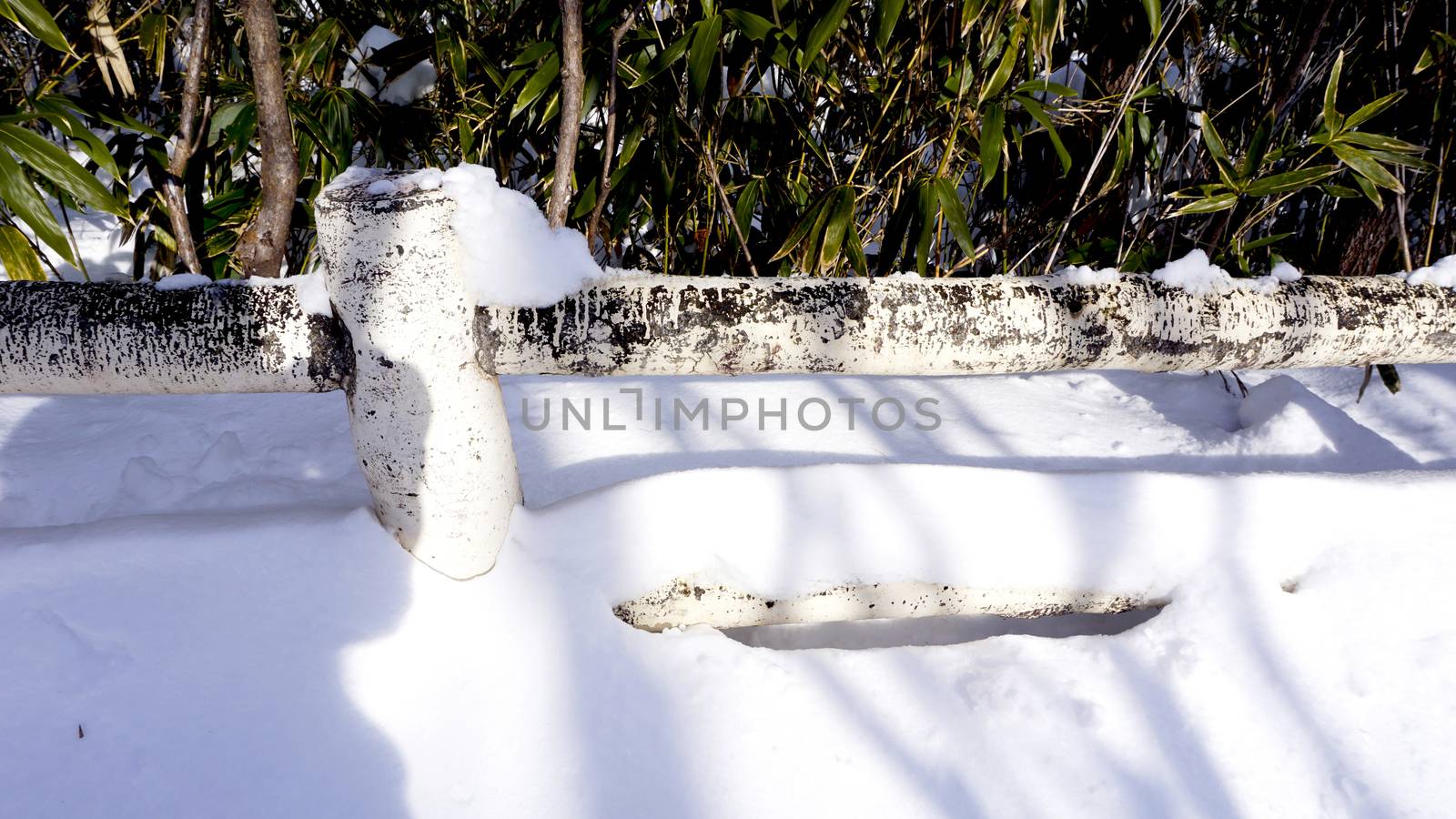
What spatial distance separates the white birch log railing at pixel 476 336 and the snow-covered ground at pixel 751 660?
10 cm

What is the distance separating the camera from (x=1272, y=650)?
0.93 metres

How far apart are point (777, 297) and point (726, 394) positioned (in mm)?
769

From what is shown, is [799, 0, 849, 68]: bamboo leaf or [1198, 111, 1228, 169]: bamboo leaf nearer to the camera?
[799, 0, 849, 68]: bamboo leaf

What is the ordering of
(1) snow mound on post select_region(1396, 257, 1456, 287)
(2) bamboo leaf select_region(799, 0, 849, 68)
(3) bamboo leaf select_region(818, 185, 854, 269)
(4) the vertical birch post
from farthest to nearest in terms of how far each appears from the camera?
(3) bamboo leaf select_region(818, 185, 854, 269)
(2) bamboo leaf select_region(799, 0, 849, 68)
(1) snow mound on post select_region(1396, 257, 1456, 287)
(4) the vertical birch post

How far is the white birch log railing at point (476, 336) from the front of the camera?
753 millimetres

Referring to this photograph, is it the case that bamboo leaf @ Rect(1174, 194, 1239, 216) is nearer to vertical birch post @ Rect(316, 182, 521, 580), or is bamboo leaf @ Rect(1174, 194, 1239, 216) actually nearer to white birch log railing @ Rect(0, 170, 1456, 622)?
white birch log railing @ Rect(0, 170, 1456, 622)

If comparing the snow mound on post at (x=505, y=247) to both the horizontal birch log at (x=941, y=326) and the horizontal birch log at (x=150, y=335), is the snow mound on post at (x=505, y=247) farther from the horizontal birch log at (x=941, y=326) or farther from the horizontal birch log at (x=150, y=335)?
the horizontal birch log at (x=150, y=335)

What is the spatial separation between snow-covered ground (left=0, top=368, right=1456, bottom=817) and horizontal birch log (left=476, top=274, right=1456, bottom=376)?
174mm

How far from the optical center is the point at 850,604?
98cm

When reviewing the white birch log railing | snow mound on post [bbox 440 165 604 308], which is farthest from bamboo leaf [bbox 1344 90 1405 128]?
snow mound on post [bbox 440 165 604 308]

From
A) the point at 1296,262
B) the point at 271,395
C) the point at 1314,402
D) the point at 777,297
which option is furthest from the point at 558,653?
the point at 1296,262

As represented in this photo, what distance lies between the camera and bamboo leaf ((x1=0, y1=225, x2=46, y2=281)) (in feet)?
3.49

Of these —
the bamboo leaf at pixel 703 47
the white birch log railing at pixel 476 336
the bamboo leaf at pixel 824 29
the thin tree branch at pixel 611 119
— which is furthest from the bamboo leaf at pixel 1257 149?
the thin tree branch at pixel 611 119

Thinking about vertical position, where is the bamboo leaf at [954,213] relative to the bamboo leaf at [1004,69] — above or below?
below
